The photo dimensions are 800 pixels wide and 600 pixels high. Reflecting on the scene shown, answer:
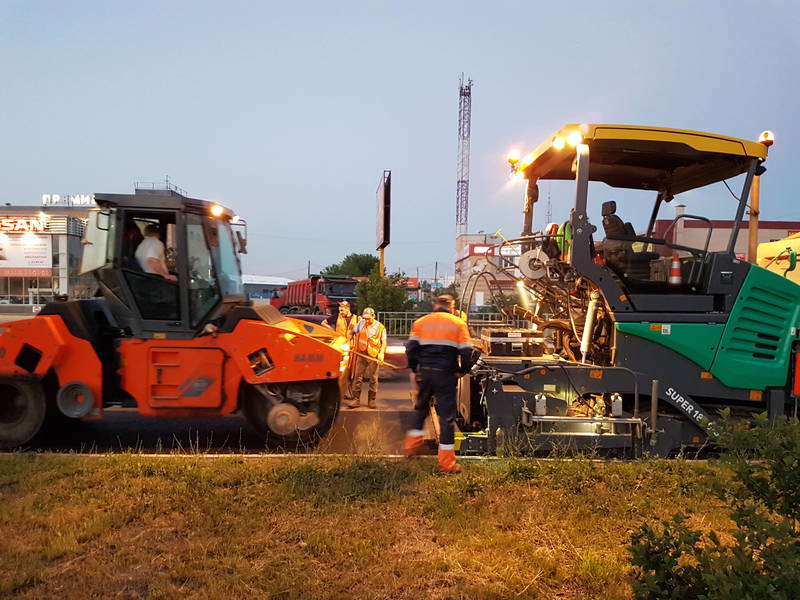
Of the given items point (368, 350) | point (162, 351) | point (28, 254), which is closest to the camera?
point (162, 351)

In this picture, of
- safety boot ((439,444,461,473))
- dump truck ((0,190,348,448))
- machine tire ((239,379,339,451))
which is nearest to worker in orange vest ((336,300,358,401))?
machine tire ((239,379,339,451))

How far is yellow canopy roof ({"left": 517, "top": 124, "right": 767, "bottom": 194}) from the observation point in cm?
553

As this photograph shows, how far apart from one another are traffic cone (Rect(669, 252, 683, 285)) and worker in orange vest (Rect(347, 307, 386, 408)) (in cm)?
462

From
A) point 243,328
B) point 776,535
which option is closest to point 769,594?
point 776,535

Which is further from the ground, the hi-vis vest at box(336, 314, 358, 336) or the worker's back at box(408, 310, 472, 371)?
the worker's back at box(408, 310, 472, 371)

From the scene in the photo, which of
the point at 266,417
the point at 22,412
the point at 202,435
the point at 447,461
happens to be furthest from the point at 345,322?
the point at 447,461

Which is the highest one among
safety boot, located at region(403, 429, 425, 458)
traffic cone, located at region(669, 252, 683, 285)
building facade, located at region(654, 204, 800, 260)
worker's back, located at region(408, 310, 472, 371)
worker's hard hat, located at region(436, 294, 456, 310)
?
building facade, located at region(654, 204, 800, 260)

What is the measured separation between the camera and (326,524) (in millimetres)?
4004

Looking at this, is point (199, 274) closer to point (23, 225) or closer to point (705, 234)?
point (705, 234)

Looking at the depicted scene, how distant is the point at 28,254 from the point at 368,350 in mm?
39803

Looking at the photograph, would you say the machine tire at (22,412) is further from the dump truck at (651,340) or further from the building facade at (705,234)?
the building facade at (705,234)

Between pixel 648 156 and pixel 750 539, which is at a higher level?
pixel 648 156

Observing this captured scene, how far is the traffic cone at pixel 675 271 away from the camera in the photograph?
19.1ft

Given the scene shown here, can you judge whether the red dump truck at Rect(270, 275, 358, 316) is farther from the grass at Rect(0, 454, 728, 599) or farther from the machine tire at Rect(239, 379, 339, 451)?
the grass at Rect(0, 454, 728, 599)
